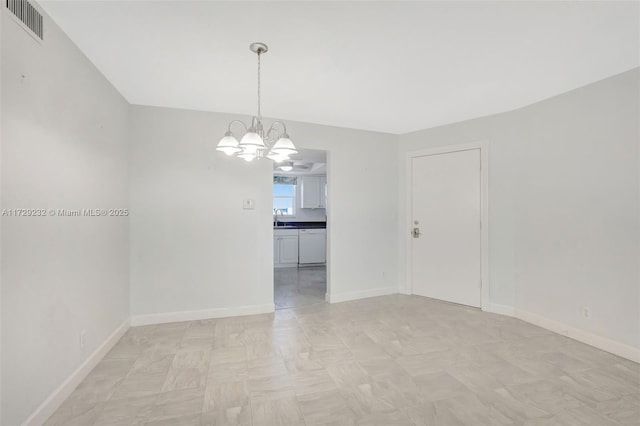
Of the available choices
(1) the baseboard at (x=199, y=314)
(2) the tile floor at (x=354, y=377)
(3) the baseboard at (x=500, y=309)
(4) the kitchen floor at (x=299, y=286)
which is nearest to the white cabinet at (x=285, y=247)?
(4) the kitchen floor at (x=299, y=286)

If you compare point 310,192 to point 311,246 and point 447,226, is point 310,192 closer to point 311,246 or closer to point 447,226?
point 311,246

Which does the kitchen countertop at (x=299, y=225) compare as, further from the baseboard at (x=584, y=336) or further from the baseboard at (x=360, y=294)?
the baseboard at (x=584, y=336)

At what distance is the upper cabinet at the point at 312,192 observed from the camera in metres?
7.50

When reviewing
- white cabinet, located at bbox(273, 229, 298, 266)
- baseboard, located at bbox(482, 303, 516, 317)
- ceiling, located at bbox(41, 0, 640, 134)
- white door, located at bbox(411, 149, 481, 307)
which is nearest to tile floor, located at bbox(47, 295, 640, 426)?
baseboard, located at bbox(482, 303, 516, 317)

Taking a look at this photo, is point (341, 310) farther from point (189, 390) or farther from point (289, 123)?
point (289, 123)

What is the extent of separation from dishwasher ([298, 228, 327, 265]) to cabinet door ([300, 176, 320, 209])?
0.90 m

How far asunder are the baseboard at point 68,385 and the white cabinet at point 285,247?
399 cm

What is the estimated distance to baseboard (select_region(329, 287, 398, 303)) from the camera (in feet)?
13.6

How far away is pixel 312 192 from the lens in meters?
7.55

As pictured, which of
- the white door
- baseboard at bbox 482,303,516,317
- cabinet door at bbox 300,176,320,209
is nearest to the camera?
baseboard at bbox 482,303,516,317

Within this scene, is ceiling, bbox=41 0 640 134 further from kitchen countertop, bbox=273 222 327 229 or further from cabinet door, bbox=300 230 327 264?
cabinet door, bbox=300 230 327 264

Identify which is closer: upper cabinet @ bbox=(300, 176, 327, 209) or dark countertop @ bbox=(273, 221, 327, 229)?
dark countertop @ bbox=(273, 221, 327, 229)

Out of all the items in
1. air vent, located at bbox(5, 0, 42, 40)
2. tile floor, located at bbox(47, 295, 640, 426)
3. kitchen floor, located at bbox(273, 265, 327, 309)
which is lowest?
tile floor, located at bbox(47, 295, 640, 426)

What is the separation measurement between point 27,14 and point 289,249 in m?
5.61
